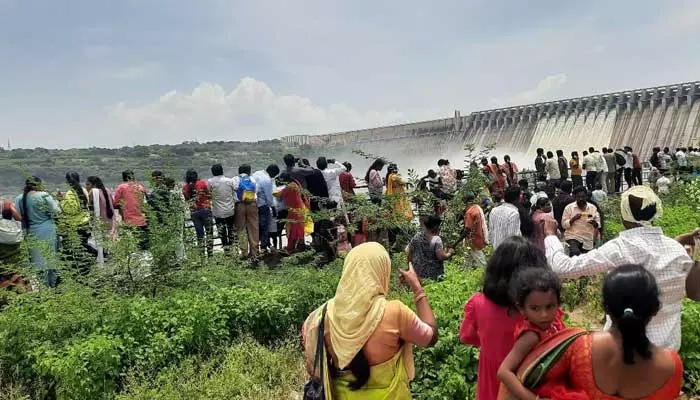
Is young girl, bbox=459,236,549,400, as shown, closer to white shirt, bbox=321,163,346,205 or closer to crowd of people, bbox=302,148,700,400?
crowd of people, bbox=302,148,700,400

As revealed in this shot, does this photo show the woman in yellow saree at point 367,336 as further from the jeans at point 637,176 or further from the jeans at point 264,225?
the jeans at point 637,176

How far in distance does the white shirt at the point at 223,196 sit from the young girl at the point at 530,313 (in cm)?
666

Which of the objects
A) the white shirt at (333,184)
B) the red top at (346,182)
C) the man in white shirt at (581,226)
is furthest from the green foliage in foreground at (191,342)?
the red top at (346,182)

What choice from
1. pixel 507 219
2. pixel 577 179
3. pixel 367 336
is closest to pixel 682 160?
pixel 577 179

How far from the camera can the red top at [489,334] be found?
258 centimetres

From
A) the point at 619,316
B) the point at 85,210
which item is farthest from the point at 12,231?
the point at 619,316

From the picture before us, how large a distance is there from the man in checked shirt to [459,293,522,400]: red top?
0.51 m

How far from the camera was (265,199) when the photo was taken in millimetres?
8875

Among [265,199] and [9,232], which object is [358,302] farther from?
[265,199]

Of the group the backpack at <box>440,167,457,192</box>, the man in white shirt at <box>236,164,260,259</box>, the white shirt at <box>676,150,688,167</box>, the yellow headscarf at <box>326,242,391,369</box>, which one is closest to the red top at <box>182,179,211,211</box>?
the man in white shirt at <box>236,164,260,259</box>

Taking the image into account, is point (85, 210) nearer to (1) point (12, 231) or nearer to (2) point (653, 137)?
(1) point (12, 231)

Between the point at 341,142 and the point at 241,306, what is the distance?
7153 centimetres

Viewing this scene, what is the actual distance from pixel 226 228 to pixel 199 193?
880mm

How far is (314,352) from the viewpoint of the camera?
2727mm
